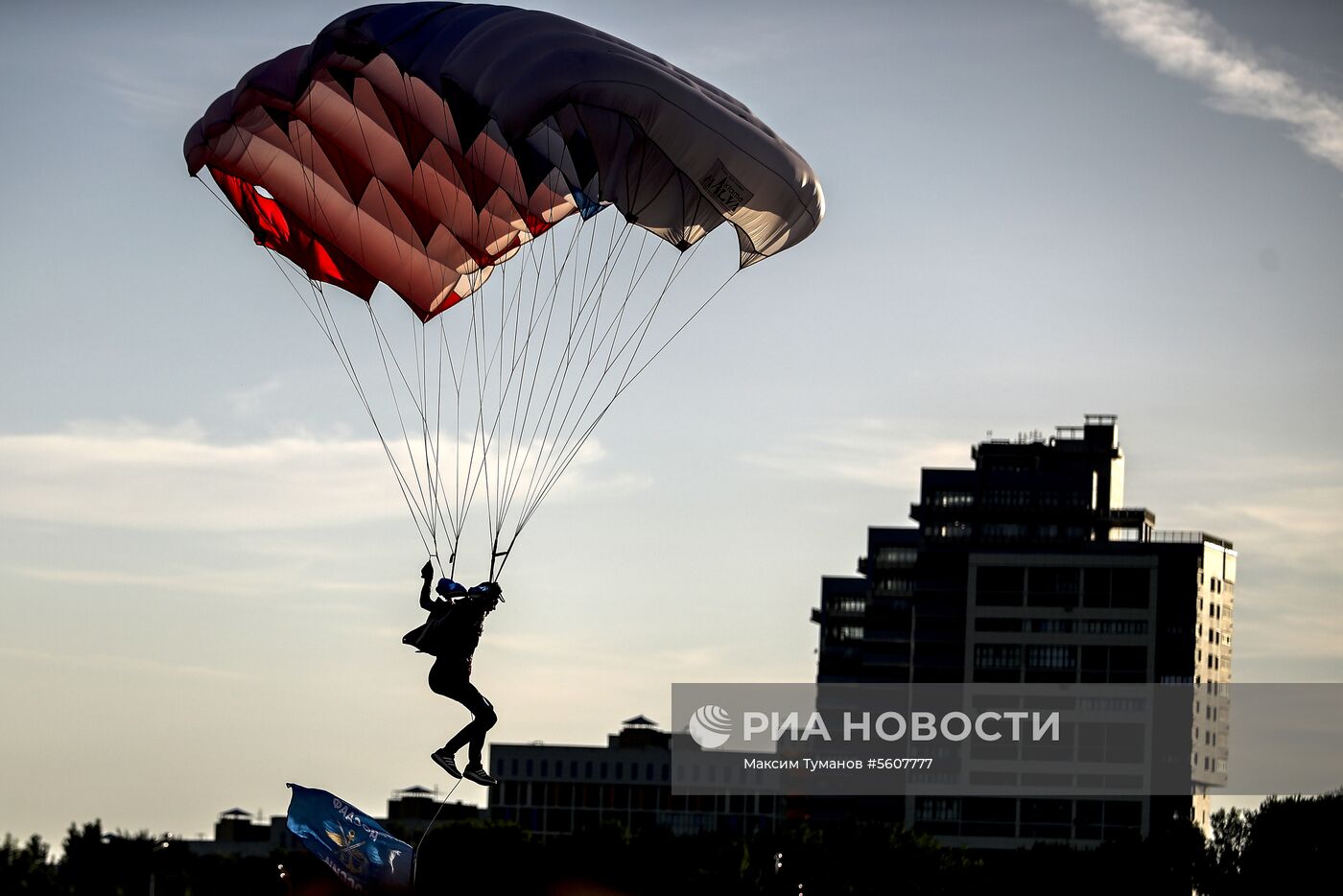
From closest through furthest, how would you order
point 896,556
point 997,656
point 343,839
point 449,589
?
point 449,589 → point 343,839 → point 997,656 → point 896,556

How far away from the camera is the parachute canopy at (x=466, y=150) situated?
121 ft

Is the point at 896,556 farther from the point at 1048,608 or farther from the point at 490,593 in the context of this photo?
the point at 490,593

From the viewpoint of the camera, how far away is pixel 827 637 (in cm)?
17338

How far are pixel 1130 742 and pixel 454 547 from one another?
11747 cm

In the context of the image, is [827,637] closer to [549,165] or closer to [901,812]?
[901,812]

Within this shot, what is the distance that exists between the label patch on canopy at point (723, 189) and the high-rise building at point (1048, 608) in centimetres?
11401

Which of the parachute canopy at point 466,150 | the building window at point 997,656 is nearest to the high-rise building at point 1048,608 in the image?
the building window at point 997,656

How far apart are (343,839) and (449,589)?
578 cm

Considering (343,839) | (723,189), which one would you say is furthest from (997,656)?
(723,189)

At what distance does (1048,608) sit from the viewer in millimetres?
153000

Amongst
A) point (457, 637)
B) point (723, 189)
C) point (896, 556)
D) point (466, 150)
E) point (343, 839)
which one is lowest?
point (343, 839)

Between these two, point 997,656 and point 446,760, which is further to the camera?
point 997,656

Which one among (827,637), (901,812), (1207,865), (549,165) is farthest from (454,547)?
(827,637)

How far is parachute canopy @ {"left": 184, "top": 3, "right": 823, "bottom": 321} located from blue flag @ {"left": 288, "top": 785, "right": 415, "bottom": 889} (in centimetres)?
936
